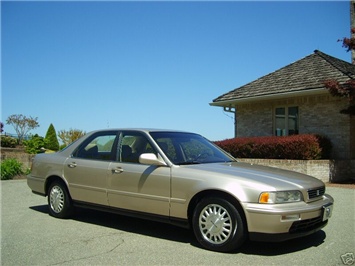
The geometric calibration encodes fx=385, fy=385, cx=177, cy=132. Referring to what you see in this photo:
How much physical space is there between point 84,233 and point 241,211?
2.47 meters

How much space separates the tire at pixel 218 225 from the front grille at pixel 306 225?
582 mm

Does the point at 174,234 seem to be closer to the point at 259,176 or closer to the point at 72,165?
the point at 259,176

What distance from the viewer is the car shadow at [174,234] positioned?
490cm

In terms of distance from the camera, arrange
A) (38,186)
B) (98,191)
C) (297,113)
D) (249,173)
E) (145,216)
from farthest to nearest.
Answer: (297,113) → (38,186) → (98,191) → (145,216) → (249,173)

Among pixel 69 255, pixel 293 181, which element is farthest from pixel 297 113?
pixel 69 255

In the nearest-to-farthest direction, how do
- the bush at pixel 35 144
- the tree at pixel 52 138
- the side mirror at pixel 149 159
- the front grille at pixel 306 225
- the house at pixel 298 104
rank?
the front grille at pixel 306 225
the side mirror at pixel 149 159
the house at pixel 298 104
the bush at pixel 35 144
the tree at pixel 52 138

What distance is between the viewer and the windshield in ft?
18.5

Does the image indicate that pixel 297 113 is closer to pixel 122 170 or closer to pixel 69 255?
pixel 122 170

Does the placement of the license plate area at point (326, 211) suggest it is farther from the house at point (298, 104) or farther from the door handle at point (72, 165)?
the house at point (298, 104)

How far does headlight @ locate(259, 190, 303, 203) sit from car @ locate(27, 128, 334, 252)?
0.01m

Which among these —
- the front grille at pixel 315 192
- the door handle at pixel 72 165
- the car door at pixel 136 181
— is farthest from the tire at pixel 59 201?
the front grille at pixel 315 192

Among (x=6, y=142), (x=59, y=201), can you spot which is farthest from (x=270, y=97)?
(x=6, y=142)

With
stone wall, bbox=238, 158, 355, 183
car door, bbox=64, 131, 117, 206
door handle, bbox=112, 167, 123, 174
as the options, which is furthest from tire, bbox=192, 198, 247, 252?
stone wall, bbox=238, 158, 355, 183

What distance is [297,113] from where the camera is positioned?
16109 millimetres
